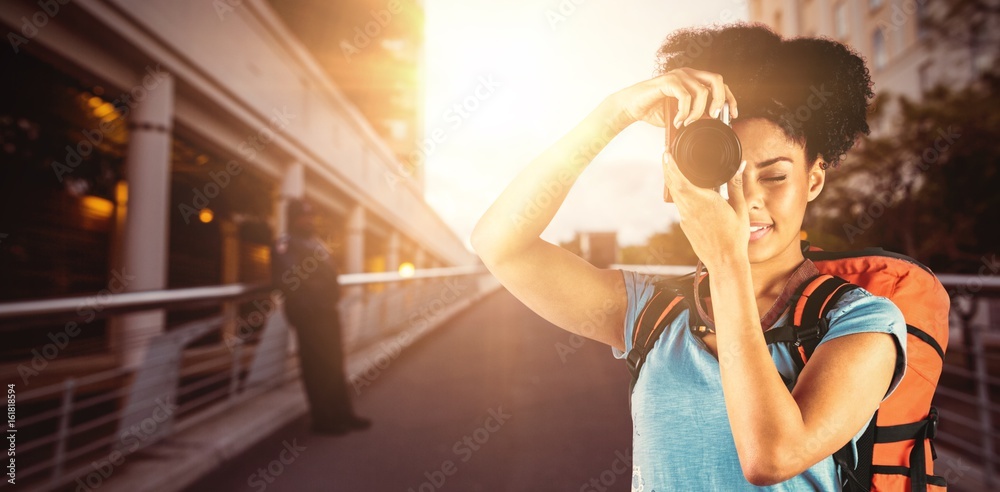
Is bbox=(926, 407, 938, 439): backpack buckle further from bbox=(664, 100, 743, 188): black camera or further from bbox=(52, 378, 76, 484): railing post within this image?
bbox=(52, 378, 76, 484): railing post

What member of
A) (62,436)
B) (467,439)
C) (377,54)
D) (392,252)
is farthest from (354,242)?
(377,54)

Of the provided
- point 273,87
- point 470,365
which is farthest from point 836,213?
point 273,87

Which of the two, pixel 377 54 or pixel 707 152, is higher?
pixel 377 54

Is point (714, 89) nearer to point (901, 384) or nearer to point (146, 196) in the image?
point (901, 384)

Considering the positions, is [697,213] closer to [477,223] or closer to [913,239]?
[477,223]

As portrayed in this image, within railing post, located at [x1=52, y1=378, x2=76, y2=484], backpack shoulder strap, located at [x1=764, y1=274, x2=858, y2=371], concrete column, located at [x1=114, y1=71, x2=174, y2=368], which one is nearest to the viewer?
backpack shoulder strap, located at [x1=764, y1=274, x2=858, y2=371]

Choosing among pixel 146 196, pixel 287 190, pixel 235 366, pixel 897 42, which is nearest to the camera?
pixel 235 366

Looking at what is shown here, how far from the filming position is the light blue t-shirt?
814 millimetres

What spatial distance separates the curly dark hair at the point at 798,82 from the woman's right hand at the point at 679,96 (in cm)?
13

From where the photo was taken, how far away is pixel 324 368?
446cm

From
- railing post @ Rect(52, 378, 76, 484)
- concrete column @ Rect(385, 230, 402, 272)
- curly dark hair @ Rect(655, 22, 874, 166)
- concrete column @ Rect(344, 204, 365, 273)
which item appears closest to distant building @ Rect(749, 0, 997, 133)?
concrete column @ Rect(344, 204, 365, 273)

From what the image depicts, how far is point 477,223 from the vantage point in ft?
3.58

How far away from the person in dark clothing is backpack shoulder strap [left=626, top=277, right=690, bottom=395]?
3794 mm

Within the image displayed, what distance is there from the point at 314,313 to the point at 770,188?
13.9 feet
